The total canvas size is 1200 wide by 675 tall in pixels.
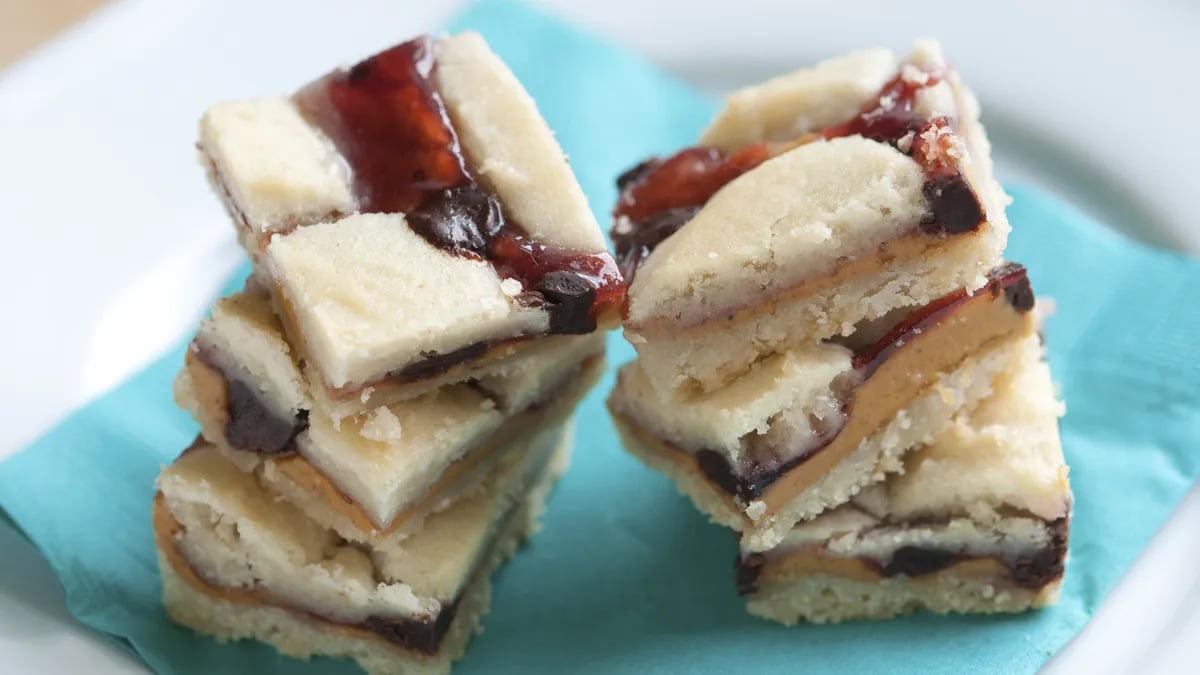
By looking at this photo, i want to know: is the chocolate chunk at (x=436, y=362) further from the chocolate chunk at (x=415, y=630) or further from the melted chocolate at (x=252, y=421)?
the chocolate chunk at (x=415, y=630)

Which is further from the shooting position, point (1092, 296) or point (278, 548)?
point (1092, 296)

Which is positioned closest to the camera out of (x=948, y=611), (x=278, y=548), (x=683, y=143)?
(x=278, y=548)

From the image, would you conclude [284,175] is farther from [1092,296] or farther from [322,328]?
[1092,296]

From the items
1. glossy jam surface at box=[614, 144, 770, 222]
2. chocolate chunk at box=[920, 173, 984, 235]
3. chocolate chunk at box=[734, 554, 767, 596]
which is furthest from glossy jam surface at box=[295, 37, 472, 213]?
chocolate chunk at box=[734, 554, 767, 596]

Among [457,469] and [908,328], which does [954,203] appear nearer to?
[908,328]

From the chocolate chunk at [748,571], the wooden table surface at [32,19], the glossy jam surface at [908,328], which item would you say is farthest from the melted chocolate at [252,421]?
the wooden table surface at [32,19]

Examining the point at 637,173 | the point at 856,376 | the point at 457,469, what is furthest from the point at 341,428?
the point at 856,376

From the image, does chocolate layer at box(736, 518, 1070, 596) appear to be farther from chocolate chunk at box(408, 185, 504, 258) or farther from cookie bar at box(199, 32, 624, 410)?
chocolate chunk at box(408, 185, 504, 258)

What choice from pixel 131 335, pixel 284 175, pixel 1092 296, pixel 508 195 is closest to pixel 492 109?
pixel 508 195
